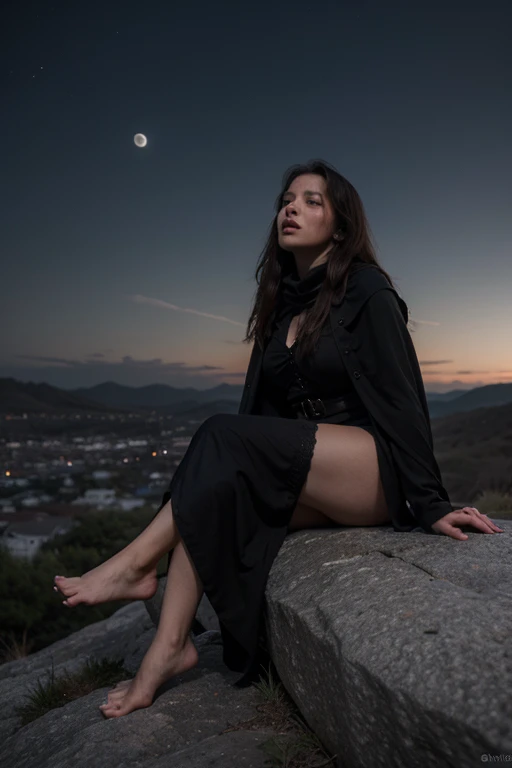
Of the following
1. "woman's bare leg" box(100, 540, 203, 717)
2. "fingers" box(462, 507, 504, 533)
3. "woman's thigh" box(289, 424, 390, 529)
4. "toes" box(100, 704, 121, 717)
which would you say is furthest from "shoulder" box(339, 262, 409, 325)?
"toes" box(100, 704, 121, 717)

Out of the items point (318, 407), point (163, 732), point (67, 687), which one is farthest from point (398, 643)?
point (67, 687)

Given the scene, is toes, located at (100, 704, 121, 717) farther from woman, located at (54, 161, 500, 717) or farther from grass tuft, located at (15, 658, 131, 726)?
grass tuft, located at (15, 658, 131, 726)

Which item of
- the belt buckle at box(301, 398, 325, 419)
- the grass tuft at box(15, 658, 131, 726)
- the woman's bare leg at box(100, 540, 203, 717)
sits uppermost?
the belt buckle at box(301, 398, 325, 419)

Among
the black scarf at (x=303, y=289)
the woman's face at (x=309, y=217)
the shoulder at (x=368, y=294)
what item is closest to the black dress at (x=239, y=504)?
the shoulder at (x=368, y=294)

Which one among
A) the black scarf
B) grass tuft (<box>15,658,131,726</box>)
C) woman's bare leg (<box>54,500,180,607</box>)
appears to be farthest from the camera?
grass tuft (<box>15,658,131,726</box>)

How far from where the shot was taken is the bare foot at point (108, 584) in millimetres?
2744

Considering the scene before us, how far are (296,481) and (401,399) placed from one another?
2.00 ft

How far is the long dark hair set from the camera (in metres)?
3.21

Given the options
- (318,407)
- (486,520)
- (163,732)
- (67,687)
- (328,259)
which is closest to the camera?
(163,732)

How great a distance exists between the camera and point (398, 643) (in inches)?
69.7

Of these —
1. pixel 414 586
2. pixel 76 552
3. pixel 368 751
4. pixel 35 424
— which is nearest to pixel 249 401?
pixel 414 586

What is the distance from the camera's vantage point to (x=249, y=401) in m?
3.52

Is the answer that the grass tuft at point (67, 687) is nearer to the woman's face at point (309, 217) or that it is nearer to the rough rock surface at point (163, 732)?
the rough rock surface at point (163, 732)

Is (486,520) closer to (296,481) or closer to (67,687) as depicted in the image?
(296,481)
